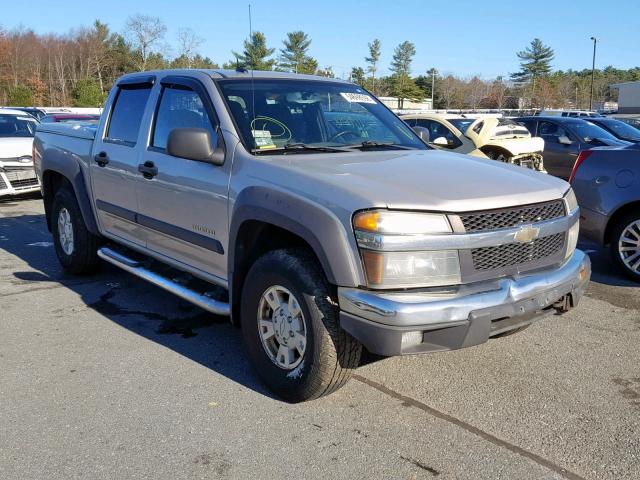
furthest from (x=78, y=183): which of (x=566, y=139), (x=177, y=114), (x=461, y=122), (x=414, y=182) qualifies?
(x=566, y=139)

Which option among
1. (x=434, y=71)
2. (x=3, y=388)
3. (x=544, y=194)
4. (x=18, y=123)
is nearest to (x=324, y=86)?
(x=544, y=194)

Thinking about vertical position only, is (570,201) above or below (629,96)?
below

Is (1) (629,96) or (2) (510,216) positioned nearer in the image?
(2) (510,216)

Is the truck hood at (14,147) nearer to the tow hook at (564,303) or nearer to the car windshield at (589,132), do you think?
the tow hook at (564,303)

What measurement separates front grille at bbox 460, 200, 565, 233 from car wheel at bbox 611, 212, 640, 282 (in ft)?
9.77

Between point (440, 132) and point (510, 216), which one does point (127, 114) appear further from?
point (440, 132)

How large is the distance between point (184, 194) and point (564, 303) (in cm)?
252

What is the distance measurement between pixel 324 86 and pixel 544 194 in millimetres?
2013

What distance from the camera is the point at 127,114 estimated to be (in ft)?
17.7

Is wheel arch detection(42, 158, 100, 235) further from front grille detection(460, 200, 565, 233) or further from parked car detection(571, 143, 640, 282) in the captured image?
parked car detection(571, 143, 640, 282)

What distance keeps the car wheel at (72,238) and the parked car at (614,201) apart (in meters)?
4.95

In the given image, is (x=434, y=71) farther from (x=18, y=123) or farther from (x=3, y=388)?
(x=3, y=388)

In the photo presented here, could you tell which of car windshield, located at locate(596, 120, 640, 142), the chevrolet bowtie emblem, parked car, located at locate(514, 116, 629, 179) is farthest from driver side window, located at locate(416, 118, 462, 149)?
the chevrolet bowtie emblem

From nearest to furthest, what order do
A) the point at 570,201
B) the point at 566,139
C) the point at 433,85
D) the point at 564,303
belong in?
the point at 564,303 → the point at 570,201 → the point at 566,139 → the point at 433,85
